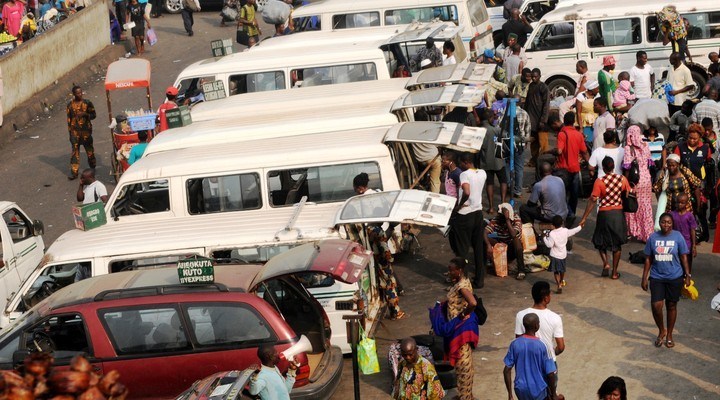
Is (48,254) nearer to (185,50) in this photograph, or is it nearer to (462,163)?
(462,163)

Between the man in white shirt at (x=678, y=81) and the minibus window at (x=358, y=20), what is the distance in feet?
20.7

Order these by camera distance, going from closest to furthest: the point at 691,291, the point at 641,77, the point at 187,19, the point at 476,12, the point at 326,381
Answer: the point at 326,381 < the point at 691,291 < the point at 641,77 < the point at 476,12 < the point at 187,19

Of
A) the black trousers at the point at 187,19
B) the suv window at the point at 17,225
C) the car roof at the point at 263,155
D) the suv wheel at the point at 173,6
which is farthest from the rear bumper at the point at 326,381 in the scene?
the suv wheel at the point at 173,6

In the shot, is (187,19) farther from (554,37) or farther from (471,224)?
(471,224)

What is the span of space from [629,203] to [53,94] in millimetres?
15487

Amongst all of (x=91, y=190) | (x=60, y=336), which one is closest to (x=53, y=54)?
(x=91, y=190)

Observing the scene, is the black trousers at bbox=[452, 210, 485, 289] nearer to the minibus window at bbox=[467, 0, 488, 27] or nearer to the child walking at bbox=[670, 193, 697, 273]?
the child walking at bbox=[670, 193, 697, 273]

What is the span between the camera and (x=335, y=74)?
18.4m

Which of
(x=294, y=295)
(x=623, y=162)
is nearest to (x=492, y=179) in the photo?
(x=623, y=162)

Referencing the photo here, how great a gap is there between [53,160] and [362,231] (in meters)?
11.4

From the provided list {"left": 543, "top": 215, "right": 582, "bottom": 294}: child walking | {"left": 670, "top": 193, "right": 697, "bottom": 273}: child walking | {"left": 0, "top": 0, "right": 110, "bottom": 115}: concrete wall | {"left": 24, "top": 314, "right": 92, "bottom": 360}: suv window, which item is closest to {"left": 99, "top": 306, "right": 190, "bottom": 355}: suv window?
{"left": 24, "top": 314, "right": 92, "bottom": 360}: suv window

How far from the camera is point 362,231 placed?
1223 centimetres

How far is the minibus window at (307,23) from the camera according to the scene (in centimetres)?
2341

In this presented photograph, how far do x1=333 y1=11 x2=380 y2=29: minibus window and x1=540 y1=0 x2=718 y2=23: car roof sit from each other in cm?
334
